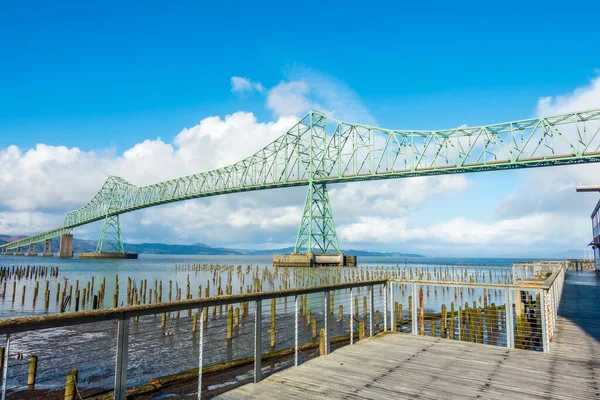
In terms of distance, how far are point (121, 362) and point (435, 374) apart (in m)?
3.69

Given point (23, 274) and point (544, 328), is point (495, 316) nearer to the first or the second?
point (544, 328)

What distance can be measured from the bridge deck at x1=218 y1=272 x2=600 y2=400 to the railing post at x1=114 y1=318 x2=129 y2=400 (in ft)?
3.62

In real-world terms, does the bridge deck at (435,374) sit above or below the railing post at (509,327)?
below

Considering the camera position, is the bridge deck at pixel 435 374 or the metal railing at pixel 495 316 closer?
the bridge deck at pixel 435 374

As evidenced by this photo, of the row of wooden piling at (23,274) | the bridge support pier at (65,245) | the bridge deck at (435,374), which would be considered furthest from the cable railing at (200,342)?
the bridge support pier at (65,245)

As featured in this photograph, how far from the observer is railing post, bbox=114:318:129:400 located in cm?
348

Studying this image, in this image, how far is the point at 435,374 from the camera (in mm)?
5211

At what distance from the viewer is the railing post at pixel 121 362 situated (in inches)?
137

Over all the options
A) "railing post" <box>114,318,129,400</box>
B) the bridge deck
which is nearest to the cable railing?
"railing post" <box>114,318,129,400</box>

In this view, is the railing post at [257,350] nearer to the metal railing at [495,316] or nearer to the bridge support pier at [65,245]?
the metal railing at [495,316]

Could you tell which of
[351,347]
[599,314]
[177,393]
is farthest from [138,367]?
[599,314]

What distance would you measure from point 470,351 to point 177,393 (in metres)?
5.92

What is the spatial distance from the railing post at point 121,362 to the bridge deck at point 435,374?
1.10 metres

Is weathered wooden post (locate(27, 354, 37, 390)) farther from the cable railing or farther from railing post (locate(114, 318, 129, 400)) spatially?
railing post (locate(114, 318, 129, 400))
